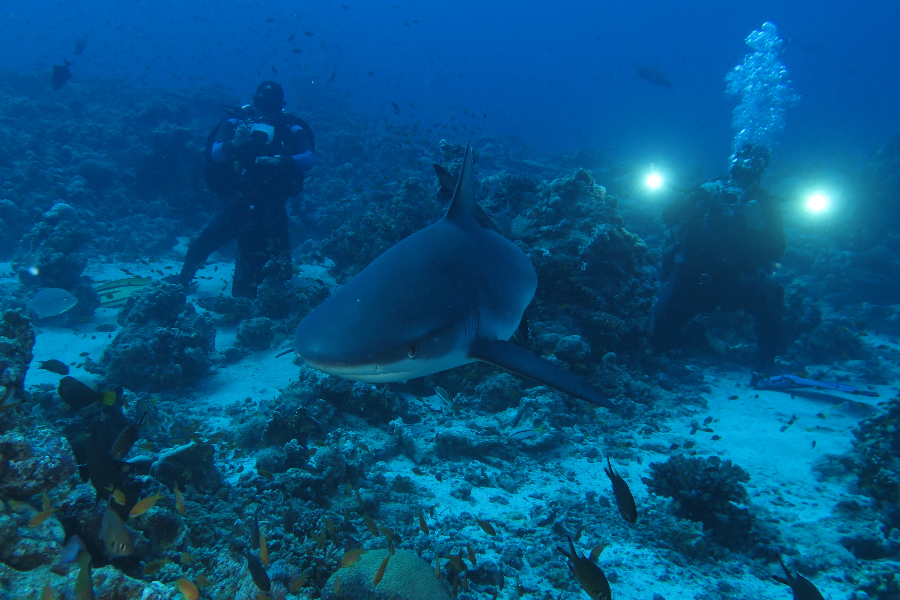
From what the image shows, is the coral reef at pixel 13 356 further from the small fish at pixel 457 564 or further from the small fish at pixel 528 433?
the small fish at pixel 528 433

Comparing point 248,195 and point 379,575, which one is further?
point 248,195

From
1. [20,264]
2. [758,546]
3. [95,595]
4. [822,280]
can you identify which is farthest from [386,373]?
[822,280]

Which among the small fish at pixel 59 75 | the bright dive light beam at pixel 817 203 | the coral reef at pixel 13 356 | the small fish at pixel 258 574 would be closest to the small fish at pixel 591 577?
the small fish at pixel 258 574

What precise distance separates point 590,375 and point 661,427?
1.15m

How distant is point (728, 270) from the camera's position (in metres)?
7.65

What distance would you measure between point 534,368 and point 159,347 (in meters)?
6.25

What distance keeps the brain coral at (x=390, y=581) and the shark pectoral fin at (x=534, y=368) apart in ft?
4.43

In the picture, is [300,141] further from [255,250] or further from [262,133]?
[255,250]

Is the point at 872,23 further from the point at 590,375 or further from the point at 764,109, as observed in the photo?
the point at 590,375

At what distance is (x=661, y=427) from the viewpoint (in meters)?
5.34

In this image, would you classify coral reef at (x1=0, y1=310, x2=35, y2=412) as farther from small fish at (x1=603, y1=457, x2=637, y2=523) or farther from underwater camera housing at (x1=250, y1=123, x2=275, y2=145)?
underwater camera housing at (x1=250, y1=123, x2=275, y2=145)

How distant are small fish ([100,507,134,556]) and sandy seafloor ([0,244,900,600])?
31 centimetres

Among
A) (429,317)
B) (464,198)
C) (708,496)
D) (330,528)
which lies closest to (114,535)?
(330,528)

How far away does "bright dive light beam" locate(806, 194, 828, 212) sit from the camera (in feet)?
55.6
